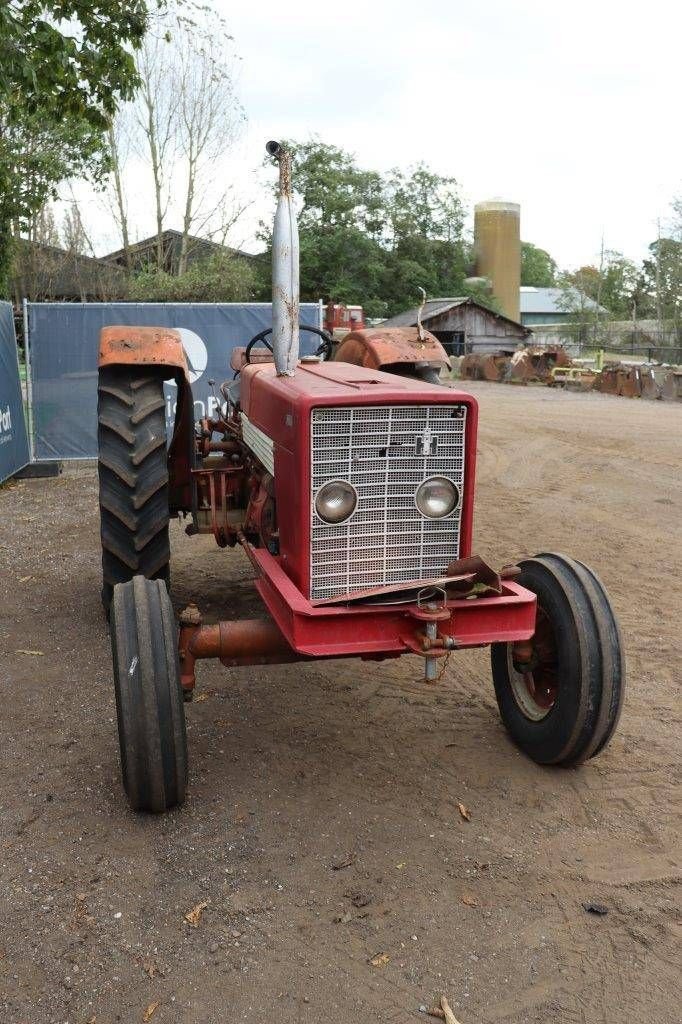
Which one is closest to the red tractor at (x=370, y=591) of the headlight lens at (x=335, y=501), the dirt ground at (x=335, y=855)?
the headlight lens at (x=335, y=501)

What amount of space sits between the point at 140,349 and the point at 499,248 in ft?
164

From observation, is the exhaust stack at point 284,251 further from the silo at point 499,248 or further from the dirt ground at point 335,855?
the silo at point 499,248

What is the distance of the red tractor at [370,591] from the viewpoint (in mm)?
3424

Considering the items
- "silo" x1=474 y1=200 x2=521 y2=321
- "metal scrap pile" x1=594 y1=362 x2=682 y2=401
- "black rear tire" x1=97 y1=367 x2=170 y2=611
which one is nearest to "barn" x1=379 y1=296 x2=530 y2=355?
"silo" x1=474 y1=200 x2=521 y2=321

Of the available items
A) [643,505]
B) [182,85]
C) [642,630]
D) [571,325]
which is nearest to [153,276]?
[182,85]

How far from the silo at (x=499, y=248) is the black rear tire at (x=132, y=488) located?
162 feet

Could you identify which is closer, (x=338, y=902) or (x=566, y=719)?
(x=338, y=902)

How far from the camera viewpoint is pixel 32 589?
6.64m

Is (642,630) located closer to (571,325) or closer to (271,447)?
(271,447)

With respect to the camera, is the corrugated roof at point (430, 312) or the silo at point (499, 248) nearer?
the corrugated roof at point (430, 312)

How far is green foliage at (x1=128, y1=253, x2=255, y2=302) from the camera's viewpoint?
3062 cm

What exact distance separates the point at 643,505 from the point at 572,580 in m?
6.14

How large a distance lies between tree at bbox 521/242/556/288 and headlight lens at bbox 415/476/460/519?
8987 centimetres

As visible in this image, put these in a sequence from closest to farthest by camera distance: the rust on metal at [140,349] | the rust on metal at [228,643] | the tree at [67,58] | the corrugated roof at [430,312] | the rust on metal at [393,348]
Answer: the rust on metal at [228,643] → the rust on metal at [140,349] → the rust on metal at [393,348] → the tree at [67,58] → the corrugated roof at [430,312]
